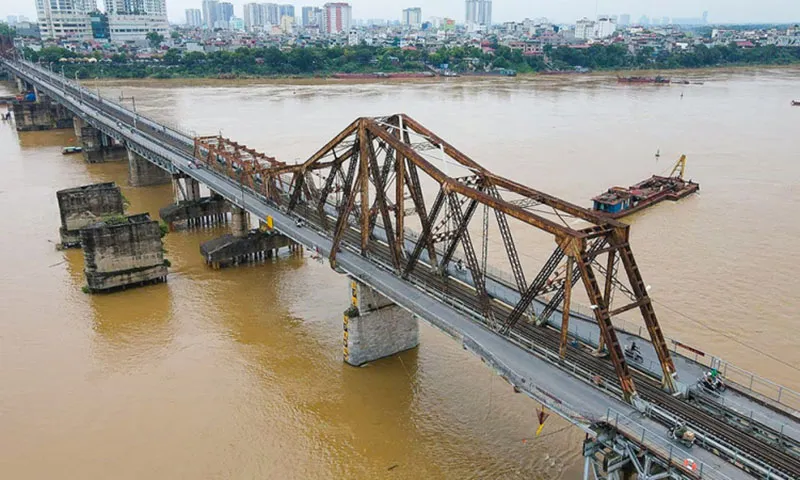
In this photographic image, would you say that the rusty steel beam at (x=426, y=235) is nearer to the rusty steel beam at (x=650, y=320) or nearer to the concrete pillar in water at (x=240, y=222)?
the rusty steel beam at (x=650, y=320)

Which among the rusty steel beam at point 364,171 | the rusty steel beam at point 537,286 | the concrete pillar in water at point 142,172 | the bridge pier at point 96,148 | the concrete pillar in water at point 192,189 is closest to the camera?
the rusty steel beam at point 537,286

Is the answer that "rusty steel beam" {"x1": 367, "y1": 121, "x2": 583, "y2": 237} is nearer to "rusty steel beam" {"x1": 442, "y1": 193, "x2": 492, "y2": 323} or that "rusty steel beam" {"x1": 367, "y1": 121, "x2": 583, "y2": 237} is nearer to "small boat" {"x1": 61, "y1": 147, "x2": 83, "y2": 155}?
"rusty steel beam" {"x1": 442, "y1": 193, "x2": 492, "y2": 323}

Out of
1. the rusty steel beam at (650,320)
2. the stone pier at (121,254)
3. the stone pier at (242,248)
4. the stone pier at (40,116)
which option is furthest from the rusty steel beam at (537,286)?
the stone pier at (40,116)

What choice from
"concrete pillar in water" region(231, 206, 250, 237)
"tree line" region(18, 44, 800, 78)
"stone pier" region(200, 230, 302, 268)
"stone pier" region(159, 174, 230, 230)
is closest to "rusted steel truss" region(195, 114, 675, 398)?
"concrete pillar in water" region(231, 206, 250, 237)

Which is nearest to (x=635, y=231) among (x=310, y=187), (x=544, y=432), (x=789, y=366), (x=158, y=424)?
(x=789, y=366)

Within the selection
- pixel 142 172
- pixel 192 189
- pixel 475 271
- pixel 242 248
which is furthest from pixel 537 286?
pixel 142 172

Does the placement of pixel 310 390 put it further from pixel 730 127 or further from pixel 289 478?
pixel 730 127
